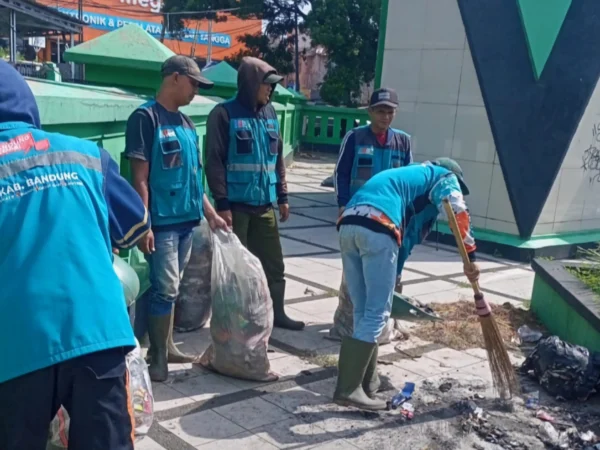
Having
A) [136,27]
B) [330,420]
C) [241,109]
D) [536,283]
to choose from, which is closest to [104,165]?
[330,420]

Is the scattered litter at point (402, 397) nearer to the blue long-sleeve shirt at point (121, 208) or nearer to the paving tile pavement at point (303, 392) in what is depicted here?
the paving tile pavement at point (303, 392)

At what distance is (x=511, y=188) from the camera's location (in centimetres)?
897

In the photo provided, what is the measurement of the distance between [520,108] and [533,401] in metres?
5.43

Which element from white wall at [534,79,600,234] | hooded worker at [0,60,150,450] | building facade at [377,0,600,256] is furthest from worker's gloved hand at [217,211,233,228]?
white wall at [534,79,600,234]

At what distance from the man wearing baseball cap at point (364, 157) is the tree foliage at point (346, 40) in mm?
18208

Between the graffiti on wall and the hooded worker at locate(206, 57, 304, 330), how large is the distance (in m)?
5.66

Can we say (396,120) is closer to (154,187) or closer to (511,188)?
(511,188)

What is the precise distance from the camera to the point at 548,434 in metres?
3.89

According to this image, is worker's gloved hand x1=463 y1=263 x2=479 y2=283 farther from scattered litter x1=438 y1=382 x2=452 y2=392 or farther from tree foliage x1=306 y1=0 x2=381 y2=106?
tree foliage x1=306 y1=0 x2=381 y2=106

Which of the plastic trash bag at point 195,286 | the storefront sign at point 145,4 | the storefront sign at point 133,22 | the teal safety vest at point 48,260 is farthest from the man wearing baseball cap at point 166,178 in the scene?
the storefront sign at point 145,4

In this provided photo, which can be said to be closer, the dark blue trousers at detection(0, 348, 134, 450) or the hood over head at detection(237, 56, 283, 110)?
the dark blue trousers at detection(0, 348, 134, 450)

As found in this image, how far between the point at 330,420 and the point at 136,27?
5.79 m

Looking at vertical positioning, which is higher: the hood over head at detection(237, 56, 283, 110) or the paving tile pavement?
the hood over head at detection(237, 56, 283, 110)

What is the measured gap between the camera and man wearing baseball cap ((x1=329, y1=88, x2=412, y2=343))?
512 cm
